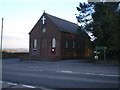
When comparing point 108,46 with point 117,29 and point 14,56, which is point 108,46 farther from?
point 14,56

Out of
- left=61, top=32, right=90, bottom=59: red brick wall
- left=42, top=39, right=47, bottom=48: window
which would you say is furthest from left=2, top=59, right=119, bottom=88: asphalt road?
left=42, top=39, right=47, bottom=48: window

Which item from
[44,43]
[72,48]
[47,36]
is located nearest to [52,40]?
[47,36]

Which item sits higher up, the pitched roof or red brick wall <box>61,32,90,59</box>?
the pitched roof

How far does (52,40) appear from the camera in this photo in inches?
1619

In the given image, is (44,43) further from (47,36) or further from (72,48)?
Answer: (72,48)

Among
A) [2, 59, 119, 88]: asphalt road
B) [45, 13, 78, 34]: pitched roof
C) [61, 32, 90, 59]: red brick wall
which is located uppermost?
[45, 13, 78, 34]: pitched roof

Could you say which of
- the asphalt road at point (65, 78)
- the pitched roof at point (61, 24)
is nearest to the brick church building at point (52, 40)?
the pitched roof at point (61, 24)

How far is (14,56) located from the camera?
4825cm

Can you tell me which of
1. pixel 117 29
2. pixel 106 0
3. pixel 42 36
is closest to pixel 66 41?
pixel 42 36

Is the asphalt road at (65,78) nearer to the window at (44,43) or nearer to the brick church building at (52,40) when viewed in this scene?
the brick church building at (52,40)

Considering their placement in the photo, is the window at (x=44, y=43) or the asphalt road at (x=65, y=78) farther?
the window at (x=44, y=43)

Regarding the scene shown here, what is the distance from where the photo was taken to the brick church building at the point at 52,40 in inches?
1570

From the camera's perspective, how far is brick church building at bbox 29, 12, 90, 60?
1570 inches

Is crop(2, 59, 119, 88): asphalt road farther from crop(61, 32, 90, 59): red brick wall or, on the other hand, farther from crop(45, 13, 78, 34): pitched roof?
crop(45, 13, 78, 34): pitched roof
